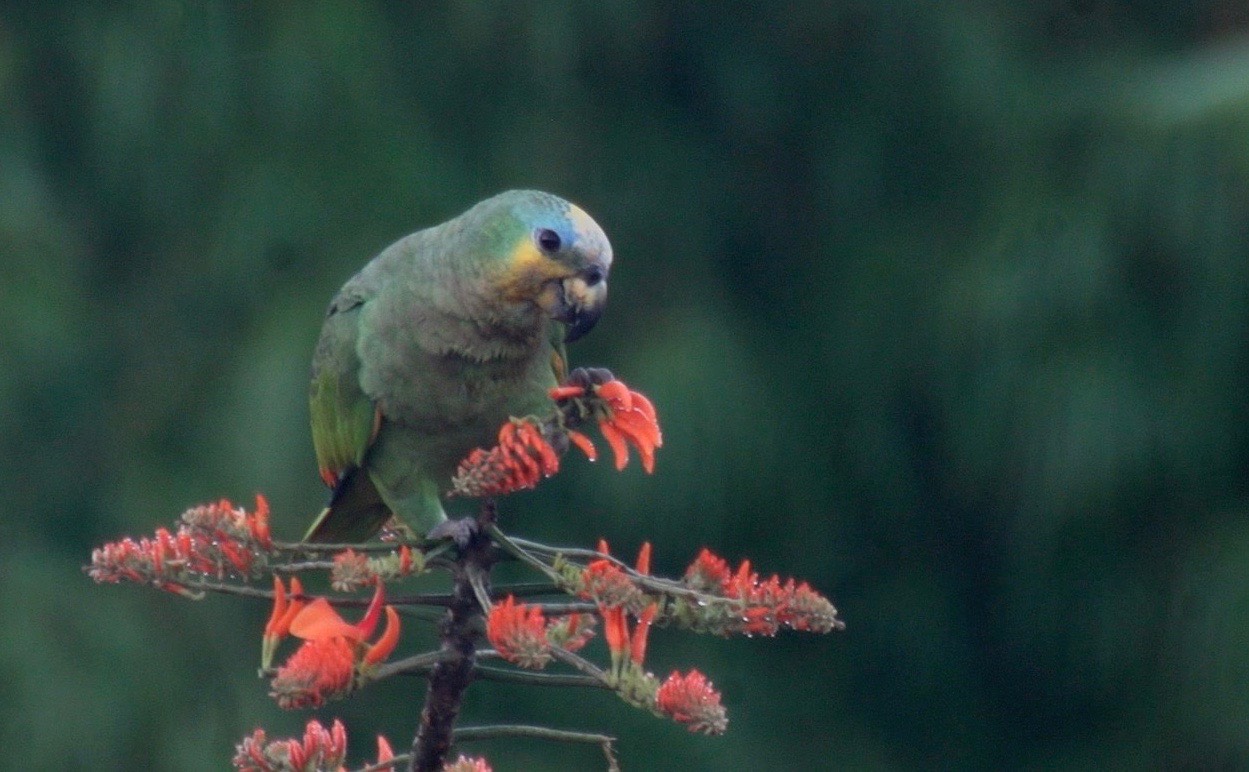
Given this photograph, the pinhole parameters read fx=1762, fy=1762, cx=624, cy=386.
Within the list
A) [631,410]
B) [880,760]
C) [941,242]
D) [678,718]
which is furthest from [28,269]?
[678,718]

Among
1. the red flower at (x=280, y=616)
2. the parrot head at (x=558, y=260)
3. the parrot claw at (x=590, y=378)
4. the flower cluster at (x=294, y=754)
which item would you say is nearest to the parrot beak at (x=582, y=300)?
Result: the parrot head at (x=558, y=260)

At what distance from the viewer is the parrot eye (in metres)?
2.11

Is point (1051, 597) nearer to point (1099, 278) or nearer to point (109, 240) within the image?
point (1099, 278)

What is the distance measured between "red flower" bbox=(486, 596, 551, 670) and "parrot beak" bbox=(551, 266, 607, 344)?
936 mm

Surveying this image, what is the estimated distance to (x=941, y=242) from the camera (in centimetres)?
476

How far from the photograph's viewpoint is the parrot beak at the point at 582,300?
2102mm

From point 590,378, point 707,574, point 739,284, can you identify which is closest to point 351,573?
point 707,574

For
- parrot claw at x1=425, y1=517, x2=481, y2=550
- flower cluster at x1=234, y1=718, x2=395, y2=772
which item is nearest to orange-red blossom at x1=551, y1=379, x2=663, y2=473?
parrot claw at x1=425, y1=517, x2=481, y2=550

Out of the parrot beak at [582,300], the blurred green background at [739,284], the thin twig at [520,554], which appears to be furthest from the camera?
the blurred green background at [739,284]

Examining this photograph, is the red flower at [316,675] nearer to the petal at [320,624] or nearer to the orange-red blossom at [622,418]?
the petal at [320,624]

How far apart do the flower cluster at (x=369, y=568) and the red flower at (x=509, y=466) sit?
89 mm

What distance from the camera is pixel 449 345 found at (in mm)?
2215

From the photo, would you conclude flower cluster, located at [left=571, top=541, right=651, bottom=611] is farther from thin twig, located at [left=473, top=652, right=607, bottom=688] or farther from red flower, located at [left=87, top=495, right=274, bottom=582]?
red flower, located at [left=87, top=495, right=274, bottom=582]

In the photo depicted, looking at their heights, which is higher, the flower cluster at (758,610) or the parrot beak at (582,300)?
the parrot beak at (582,300)
